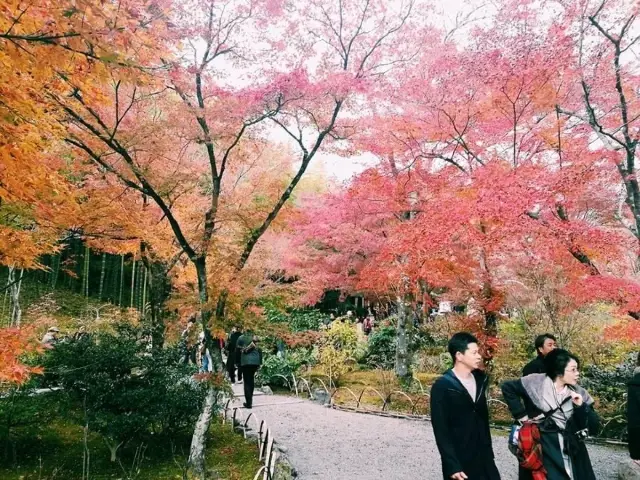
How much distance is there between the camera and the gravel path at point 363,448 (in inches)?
231

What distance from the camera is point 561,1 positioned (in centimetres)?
614

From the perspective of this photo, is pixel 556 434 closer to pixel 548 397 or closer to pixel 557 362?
pixel 548 397

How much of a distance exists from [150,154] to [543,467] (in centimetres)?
714

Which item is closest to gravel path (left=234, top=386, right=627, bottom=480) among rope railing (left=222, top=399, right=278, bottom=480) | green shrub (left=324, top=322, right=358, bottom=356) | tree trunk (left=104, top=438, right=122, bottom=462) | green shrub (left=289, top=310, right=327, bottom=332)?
rope railing (left=222, top=399, right=278, bottom=480)

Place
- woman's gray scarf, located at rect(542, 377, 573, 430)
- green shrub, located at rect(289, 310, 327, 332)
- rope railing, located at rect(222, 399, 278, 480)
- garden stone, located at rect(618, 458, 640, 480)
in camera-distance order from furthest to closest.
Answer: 1. green shrub, located at rect(289, 310, 327, 332)
2. garden stone, located at rect(618, 458, 640, 480)
3. rope railing, located at rect(222, 399, 278, 480)
4. woman's gray scarf, located at rect(542, 377, 573, 430)

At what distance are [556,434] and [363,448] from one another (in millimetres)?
4487

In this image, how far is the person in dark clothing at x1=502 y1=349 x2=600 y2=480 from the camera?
298 centimetres

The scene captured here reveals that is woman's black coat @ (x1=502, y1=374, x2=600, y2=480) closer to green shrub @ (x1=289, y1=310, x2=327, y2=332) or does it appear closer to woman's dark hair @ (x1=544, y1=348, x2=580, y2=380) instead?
woman's dark hair @ (x1=544, y1=348, x2=580, y2=380)

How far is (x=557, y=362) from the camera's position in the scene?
311cm

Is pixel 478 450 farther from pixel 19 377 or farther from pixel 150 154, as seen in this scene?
pixel 150 154

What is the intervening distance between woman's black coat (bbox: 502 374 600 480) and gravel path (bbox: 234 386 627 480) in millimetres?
3055

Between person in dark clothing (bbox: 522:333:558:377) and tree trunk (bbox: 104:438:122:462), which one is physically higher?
person in dark clothing (bbox: 522:333:558:377)

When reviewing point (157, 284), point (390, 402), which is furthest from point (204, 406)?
point (390, 402)

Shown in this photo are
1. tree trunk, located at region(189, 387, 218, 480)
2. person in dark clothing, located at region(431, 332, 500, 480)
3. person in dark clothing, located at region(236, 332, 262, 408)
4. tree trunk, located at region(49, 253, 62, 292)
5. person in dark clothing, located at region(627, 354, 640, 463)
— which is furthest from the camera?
tree trunk, located at region(49, 253, 62, 292)
